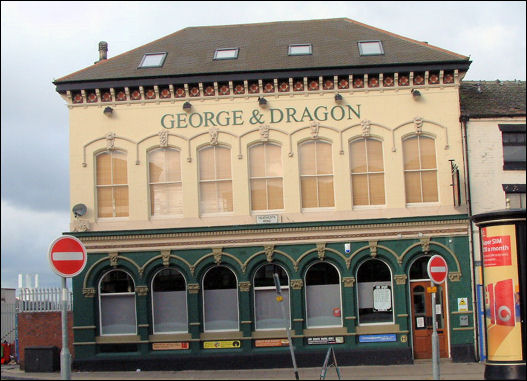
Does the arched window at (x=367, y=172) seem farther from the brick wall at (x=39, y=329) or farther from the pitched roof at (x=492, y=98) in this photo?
the brick wall at (x=39, y=329)

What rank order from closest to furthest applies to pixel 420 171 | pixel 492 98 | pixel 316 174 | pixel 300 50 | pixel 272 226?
pixel 272 226 < pixel 420 171 < pixel 316 174 < pixel 492 98 < pixel 300 50

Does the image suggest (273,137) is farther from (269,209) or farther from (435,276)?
(435,276)

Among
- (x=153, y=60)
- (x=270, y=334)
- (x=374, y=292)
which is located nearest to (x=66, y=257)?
(x=270, y=334)

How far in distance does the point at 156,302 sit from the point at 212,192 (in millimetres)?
4007

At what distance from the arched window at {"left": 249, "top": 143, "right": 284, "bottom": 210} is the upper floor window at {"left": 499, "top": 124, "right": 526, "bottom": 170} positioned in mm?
7210

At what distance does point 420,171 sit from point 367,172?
5.61ft

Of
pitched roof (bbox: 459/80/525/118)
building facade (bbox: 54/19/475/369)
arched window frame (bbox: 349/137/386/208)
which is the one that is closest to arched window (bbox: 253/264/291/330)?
building facade (bbox: 54/19/475/369)

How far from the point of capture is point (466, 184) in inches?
894

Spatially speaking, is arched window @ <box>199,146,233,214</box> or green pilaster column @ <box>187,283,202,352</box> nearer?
green pilaster column @ <box>187,283,202,352</box>

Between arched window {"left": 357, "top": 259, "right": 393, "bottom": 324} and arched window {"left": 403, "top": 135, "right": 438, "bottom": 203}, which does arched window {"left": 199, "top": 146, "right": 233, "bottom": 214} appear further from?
arched window {"left": 403, "top": 135, "right": 438, "bottom": 203}

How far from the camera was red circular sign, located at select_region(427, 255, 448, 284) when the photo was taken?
17073mm

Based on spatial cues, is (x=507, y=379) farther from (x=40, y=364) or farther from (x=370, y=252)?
(x=40, y=364)

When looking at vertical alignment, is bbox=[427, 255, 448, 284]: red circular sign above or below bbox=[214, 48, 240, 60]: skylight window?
below

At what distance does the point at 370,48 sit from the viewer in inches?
953
